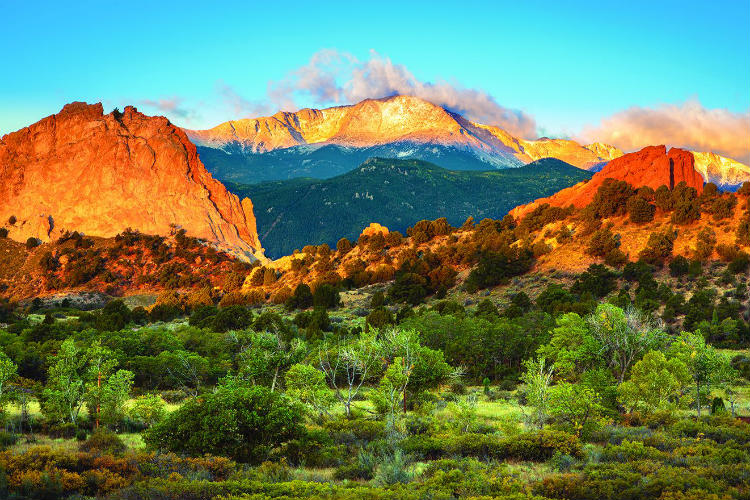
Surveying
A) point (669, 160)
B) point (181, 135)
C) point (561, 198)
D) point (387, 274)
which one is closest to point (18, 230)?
point (181, 135)

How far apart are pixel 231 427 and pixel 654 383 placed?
59.8 feet

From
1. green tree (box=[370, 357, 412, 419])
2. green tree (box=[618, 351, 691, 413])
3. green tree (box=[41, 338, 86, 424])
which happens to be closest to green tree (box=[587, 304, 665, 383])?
green tree (box=[618, 351, 691, 413])

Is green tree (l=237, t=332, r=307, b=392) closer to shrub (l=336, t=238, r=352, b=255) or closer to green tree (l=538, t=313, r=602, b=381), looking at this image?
green tree (l=538, t=313, r=602, b=381)

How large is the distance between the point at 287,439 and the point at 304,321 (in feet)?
131

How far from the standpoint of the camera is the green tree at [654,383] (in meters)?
25.3

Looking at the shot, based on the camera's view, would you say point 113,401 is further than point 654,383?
No

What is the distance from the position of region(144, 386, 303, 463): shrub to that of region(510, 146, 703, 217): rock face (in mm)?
73129

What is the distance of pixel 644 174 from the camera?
3401 inches

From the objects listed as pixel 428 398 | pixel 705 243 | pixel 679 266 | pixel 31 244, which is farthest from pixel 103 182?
pixel 705 243

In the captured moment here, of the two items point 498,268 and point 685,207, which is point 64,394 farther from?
point 685,207

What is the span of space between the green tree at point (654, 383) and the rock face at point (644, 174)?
197 feet

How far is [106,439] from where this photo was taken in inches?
762

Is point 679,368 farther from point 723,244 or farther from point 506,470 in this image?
point 723,244

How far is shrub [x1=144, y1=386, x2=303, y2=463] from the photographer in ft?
59.2
